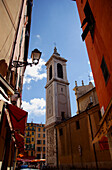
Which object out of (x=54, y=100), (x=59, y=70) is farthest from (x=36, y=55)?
(x=59, y=70)

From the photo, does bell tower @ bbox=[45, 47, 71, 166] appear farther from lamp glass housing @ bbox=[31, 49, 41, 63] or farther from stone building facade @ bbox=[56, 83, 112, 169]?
lamp glass housing @ bbox=[31, 49, 41, 63]

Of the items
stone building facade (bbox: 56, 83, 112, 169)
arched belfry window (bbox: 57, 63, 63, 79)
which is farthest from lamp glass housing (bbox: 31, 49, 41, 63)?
arched belfry window (bbox: 57, 63, 63, 79)

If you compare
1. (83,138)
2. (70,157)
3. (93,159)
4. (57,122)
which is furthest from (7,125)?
(57,122)

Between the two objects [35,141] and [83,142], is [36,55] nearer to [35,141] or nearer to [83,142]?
[83,142]

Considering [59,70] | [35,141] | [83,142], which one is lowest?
[83,142]

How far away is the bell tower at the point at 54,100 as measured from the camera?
24078 mm

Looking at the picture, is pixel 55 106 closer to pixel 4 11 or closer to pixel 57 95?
pixel 57 95

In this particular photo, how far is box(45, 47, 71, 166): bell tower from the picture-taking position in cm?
2408

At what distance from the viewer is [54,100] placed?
89.8 ft

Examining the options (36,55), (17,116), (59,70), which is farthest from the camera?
(59,70)

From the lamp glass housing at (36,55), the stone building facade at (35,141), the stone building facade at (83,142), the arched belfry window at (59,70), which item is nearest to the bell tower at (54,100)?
the arched belfry window at (59,70)

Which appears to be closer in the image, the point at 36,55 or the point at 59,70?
the point at 36,55

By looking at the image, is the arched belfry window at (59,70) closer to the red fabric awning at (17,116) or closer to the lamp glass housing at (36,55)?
the lamp glass housing at (36,55)

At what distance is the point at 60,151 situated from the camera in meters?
21.2
